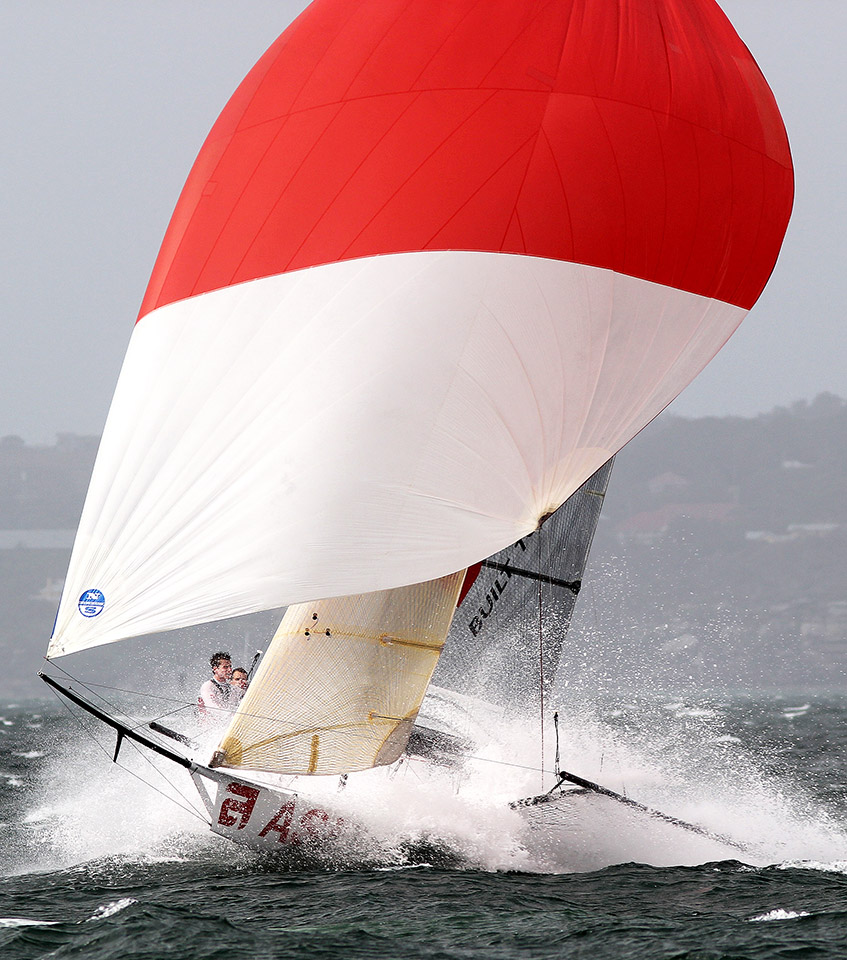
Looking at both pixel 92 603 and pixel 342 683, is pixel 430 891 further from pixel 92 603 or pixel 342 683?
pixel 92 603

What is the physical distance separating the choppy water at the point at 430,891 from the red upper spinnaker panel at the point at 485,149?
10.9 ft

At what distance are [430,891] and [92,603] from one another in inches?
90.4

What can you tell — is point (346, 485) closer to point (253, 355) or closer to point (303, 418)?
point (303, 418)

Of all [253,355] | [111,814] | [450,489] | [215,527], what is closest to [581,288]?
[450,489]

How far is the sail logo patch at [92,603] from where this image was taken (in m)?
6.38

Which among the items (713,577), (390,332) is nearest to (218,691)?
(390,332)

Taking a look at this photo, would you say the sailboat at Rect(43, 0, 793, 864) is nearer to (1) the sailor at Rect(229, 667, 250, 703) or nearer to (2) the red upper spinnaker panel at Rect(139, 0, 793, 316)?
(2) the red upper spinnaker panel at Rect(139, 0, 793, 316)

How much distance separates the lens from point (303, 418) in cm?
650

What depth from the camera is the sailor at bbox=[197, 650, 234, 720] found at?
8.52 m

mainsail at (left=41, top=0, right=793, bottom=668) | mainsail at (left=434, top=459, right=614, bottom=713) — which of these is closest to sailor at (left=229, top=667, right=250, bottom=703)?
mainsail at (left=434, top=459, right=614, bottom=713)

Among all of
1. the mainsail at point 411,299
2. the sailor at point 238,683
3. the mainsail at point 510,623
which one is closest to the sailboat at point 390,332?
the mainsail at point 411,299

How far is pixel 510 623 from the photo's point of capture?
941 centimetres

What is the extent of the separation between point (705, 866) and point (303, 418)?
3652 mm

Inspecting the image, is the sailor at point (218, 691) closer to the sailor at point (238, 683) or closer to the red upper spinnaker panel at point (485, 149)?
the sailor at point (238, 683)
